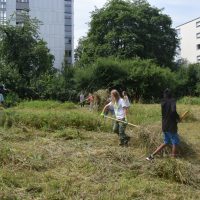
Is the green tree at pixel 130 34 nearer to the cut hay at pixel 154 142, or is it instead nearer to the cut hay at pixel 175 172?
the cut hay at pixel 154 142

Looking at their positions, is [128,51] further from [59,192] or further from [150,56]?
[59,192]

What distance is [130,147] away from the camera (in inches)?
493

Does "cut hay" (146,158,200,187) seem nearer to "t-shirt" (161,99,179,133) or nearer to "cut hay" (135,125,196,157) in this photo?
"t-shirt" (161,99,179,133)

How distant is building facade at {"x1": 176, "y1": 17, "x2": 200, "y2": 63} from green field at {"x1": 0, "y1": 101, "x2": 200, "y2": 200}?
74.9 meters

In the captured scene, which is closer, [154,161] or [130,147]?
[154,161]

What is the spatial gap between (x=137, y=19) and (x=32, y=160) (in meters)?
44.7

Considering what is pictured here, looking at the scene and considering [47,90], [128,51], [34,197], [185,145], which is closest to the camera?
[34,197]

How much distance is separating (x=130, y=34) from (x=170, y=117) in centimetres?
4056

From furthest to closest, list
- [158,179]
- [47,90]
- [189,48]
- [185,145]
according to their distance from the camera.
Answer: [189,48], [47,90], [185,145], [158,179]

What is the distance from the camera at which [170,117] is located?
11.3 m

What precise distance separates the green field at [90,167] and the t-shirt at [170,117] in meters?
0.65

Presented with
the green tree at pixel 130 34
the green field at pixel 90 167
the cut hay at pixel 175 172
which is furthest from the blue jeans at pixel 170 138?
the green tree at pixel 130 34

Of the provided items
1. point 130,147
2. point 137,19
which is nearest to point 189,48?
point 137,19

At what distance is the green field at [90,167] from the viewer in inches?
313
